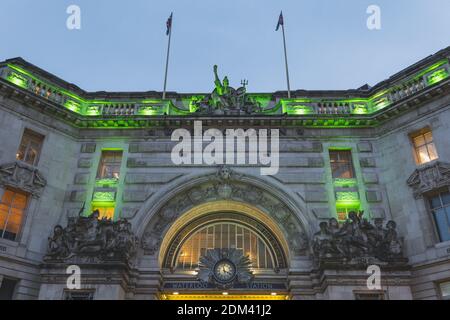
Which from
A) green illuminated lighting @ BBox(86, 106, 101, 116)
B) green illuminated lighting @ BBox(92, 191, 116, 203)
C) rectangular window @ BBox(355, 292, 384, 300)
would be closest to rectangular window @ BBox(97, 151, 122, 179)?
green illuminated lighting @ BBox(92, 191, 116, 203)

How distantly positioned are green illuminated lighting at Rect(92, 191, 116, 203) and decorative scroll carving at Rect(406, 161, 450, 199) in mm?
16436

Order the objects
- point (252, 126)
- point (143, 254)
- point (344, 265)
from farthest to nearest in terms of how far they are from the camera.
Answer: point (252, 126) → point (143, 254) → point (344, 265)

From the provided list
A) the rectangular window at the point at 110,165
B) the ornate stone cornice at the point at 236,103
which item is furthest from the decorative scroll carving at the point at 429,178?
the rectangular window at the point at 110,165

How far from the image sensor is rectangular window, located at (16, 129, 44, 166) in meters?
24.1

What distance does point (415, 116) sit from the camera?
80.5ft

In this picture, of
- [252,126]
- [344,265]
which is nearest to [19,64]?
[252,126]

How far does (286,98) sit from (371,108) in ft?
17.8

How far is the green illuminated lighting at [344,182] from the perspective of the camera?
969 inches

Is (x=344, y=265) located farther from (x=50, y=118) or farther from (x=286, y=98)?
Result: (x=50, y=118)

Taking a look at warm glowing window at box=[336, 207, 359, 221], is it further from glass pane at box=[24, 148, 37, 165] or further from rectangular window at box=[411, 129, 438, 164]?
glass pane at box=[24, 148, 37, 165]

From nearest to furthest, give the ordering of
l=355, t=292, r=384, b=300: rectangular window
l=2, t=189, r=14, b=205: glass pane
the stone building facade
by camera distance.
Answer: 1. l=355, t=292, r=384, b=300: rectangular window
2. the stone building facade
3. l=2, t=189, r=14, b=205: glass pane

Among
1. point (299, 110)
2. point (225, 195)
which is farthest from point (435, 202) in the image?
point (225, 195)

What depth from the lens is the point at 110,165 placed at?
85.8ft

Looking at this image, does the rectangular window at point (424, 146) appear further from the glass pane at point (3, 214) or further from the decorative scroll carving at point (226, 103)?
the glass pane at point (3, 214)
